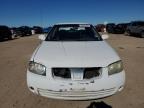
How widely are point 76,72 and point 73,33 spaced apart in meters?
2.40

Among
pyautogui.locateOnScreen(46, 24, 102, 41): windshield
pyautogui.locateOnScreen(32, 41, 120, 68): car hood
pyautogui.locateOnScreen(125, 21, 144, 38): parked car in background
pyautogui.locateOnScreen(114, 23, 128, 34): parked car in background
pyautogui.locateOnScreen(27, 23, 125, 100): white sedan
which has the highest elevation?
pyautogui.locateOnScreen(46, 24, 102, 41): windshield

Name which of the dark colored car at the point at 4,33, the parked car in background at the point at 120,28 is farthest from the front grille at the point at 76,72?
the parked car in background at the point at 120,28

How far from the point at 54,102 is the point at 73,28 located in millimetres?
2416

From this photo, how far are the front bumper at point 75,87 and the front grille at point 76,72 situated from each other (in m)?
0.09

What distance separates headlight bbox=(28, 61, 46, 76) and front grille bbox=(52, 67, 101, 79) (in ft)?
0.58

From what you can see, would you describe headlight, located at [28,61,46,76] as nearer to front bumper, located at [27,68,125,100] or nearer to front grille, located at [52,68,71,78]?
front bumper, located at [27,68,125,100]

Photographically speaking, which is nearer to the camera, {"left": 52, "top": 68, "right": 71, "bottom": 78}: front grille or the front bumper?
the front bumper

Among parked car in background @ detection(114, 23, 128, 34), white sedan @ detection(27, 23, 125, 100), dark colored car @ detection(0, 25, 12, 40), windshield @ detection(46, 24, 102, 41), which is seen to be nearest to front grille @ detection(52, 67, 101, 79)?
white sedan @ detection(27, 23, 125, 100)

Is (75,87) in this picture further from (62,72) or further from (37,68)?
(37,68)

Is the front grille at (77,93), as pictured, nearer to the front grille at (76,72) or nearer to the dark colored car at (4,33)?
the front grille at (76,72)

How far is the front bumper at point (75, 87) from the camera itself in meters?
3.44

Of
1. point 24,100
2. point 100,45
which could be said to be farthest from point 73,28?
point 24,100

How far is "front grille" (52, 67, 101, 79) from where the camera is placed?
3.53m

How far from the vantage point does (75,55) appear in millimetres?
3904
